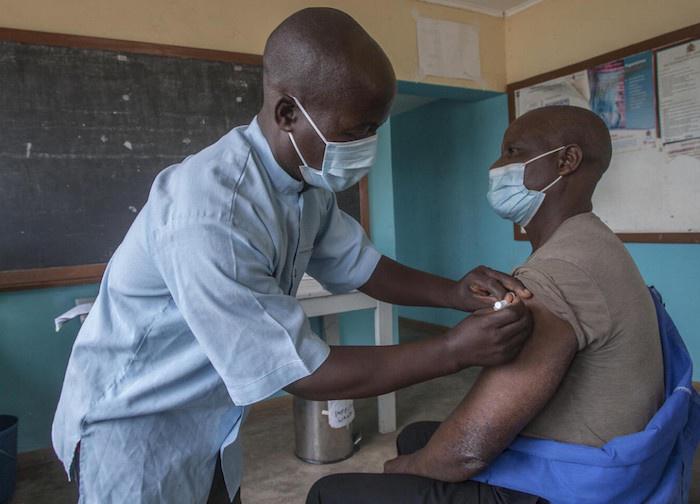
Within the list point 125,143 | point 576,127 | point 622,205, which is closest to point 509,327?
point 576,127

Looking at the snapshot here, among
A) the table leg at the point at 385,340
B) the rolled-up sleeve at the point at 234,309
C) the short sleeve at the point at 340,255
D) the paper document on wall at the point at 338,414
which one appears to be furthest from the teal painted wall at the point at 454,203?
the rolled-up sleeve at the point at 234,309

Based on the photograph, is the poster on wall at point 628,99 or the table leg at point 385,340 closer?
the table leg at point 385,340

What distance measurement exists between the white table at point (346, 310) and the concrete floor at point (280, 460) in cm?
12

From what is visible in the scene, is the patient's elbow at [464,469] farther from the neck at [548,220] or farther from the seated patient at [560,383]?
the neck at [548,220]

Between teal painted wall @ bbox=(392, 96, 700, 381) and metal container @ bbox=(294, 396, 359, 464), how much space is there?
2025 millimetres

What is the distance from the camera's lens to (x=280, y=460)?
2.45m

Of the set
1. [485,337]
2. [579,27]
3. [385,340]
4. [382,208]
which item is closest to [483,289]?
[485,337]

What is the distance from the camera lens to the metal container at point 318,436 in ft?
7.76

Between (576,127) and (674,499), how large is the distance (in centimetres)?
81

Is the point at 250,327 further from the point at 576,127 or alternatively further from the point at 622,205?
the point at 622,205

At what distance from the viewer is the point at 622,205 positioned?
10.4 feet

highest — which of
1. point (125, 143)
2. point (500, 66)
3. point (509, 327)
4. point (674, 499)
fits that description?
point (500, 66)

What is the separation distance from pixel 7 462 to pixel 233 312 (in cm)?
197

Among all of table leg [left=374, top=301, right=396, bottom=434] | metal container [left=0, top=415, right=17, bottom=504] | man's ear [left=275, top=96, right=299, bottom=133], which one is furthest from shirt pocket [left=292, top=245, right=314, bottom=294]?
metal container [left=0, top=415, right=17, bottom=504]
